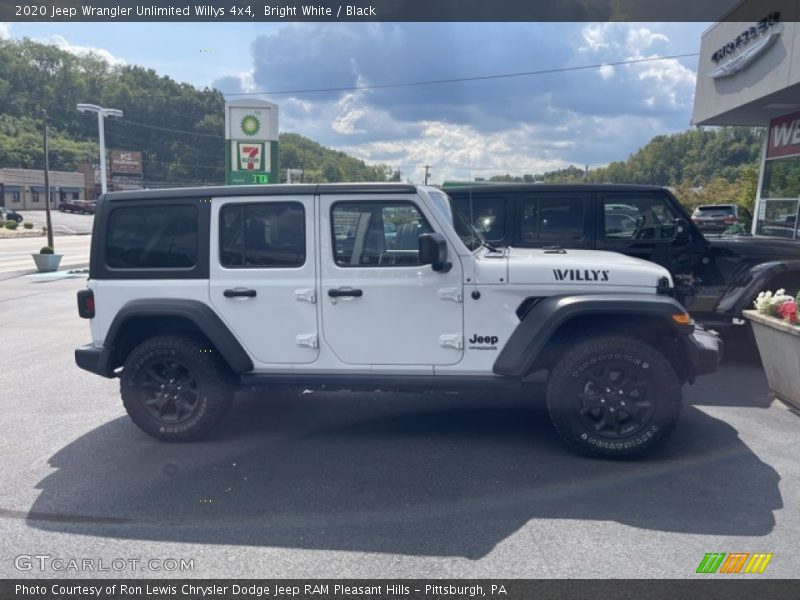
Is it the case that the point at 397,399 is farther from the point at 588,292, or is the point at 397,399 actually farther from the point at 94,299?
the point at 94,299

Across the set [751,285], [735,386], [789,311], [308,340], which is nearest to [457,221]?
[308,340]

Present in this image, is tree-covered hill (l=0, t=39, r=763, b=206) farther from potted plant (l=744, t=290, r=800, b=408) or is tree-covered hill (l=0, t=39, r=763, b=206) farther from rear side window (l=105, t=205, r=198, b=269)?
potted plant (l=744, t=290, r=800, b=408)

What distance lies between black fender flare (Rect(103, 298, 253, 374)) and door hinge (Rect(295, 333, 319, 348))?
1.35 feet

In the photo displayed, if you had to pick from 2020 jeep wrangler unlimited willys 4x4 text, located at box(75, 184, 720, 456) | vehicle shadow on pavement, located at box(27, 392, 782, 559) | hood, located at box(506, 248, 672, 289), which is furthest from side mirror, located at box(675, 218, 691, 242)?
hood, located at box(506, 248, 672, 289)

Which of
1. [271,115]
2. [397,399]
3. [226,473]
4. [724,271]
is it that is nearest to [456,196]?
[397,399]

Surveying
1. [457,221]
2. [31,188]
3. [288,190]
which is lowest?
[457,221]

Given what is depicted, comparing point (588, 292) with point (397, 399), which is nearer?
point (588, 292)

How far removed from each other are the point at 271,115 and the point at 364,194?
9364mm

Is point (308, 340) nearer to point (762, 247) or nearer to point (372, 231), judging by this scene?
point (372, 231)

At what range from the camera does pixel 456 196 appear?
24.0 ft

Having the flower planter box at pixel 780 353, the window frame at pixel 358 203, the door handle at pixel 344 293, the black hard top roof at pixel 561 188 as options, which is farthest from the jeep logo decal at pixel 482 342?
the black hard top roof at pixel 561 188

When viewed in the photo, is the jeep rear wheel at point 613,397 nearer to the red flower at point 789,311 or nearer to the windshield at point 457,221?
the windshield at point 457,221

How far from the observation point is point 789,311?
530 centimetres

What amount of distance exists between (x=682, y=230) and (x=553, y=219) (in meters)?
1.42
